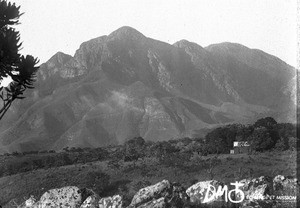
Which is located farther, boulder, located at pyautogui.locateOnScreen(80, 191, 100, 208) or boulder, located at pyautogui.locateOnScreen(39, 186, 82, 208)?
boulder, located at pyautogui.locateOnScreen(39, 186, 82, 208)

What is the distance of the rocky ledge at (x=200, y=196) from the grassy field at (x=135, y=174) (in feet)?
44.4

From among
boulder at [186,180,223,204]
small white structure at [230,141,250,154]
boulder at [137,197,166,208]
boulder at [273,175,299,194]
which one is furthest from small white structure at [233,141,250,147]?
boulder at [137,197,166,208]

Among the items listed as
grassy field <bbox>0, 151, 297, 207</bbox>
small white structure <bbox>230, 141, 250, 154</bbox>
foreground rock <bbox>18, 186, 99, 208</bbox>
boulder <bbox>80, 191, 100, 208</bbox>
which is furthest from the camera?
small white structure <bbox>230, 141, 250, 154</bbox>

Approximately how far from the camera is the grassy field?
43.3 m

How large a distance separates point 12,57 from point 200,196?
1666 cm

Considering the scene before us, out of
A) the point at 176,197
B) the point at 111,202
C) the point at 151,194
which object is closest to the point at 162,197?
the point at 176,197

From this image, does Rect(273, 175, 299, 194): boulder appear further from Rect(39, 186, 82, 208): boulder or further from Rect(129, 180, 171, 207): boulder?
Rect(39, 186, 82, 208): boulder

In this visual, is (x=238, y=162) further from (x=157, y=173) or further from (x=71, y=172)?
(x=71, y=172)

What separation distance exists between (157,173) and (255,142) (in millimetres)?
22140

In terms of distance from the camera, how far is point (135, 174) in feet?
158

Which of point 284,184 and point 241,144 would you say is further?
point 241,144

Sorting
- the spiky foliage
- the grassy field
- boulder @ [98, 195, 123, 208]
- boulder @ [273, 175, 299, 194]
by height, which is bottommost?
the grassy field

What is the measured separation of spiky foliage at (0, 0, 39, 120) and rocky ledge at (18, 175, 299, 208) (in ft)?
39.2

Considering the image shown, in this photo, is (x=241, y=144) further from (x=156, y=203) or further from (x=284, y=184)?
(x=156, y=203)
